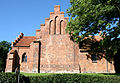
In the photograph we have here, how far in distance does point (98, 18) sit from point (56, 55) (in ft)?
40.5

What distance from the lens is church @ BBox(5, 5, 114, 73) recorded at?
26812 mm

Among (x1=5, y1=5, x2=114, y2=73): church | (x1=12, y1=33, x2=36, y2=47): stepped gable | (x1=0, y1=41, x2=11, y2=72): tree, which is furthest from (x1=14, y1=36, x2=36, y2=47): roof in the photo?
(x1=0, y1=41, x2=11, y2=72): tree

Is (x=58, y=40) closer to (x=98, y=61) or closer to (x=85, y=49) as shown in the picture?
(x=85, y=49)

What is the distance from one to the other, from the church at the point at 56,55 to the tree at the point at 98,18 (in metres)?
6.29

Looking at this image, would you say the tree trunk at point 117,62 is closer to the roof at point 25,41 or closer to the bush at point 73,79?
the bush at point 73,79

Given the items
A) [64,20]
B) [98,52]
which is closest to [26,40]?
[64,20]

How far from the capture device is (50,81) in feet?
54.2

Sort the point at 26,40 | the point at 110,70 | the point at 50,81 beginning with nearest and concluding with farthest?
the point at 50,81
the point at 110,70
the point at 26,40

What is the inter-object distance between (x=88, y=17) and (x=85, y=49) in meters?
10.3

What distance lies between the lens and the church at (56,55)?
26.8 meters

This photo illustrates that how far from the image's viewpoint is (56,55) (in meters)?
27.4

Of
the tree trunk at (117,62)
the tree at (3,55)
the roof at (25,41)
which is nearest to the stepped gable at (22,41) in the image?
the roof at (25,41)

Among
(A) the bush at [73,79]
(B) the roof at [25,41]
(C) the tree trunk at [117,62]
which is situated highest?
(B) the roof at [25,41]

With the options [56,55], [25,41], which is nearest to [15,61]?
[25,41]
